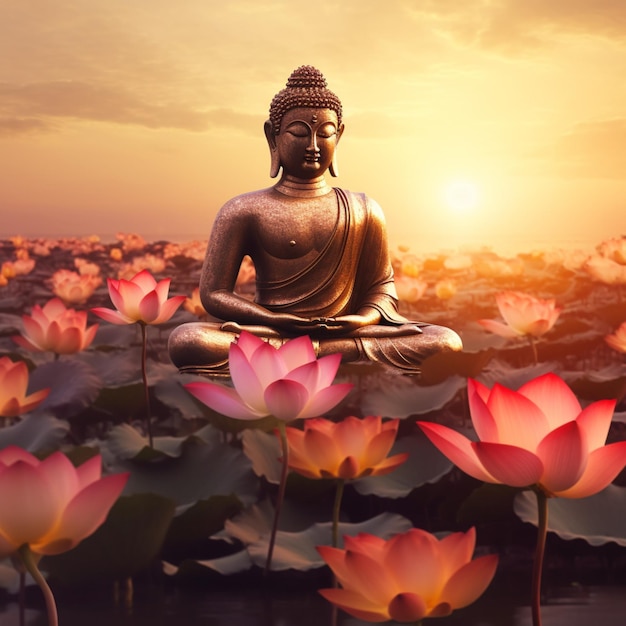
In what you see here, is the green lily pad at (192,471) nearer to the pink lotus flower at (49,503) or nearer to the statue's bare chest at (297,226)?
the pink lotus flower at (49,503)

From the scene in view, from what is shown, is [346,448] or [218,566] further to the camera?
[218,566]

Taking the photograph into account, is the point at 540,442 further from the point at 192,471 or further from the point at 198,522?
the point at 192,471

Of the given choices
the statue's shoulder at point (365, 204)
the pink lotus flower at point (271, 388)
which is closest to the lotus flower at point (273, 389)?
the pink lotus flower at point (271, 388)

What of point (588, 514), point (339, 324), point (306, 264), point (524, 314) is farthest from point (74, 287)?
point (588, 514)

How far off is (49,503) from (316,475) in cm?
30

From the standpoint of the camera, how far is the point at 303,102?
6.99 feet

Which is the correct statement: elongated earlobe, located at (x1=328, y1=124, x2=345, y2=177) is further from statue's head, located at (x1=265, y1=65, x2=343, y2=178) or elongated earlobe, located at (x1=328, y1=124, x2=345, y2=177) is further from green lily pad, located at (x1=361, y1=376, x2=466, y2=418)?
green lily pad, located at (x1=361, y1=376, x2=466, y2=418)

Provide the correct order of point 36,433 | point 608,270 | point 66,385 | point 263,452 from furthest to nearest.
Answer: point 608,270 → point 66,385 → point 36,433 → point 263,452

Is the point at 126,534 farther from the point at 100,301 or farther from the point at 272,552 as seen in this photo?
the point at 100,301

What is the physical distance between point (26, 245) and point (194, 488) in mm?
3683

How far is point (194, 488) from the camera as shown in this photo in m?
1.11

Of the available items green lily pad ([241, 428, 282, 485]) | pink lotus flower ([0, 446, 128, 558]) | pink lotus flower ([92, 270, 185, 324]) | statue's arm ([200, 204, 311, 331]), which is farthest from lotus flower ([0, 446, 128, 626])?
statue's arm ([200, 204, 311, 331])

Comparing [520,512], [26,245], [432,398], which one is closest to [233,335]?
[432,398]

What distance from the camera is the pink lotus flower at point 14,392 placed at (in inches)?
33.5
